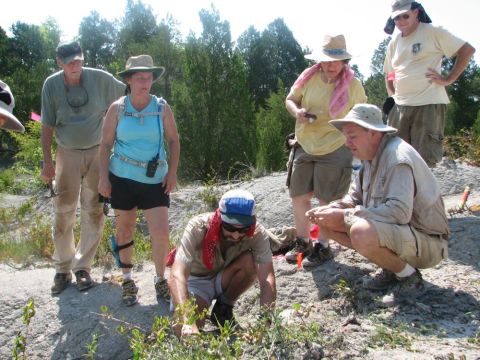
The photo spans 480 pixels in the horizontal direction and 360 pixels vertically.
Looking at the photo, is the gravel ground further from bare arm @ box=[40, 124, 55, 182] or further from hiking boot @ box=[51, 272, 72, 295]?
bare arm @ box=[40, 124, 55, 182]

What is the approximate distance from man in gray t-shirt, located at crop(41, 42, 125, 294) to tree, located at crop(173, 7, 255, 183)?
22.3 ft

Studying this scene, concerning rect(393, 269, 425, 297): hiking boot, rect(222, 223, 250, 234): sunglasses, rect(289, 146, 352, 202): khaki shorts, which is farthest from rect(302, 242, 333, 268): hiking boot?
rect(222, 223, 250, 234): sunglasses

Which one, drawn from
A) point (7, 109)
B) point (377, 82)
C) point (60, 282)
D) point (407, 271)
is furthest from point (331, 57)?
point (377, 82)

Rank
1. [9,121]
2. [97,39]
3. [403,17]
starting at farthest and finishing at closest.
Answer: [97,39] → [403,17] → [9,121]

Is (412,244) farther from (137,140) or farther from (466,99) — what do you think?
(466,99)

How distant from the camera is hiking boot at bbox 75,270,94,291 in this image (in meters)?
4.41

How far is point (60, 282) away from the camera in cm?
444

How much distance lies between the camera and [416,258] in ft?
10.5

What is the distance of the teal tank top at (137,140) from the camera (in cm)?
376

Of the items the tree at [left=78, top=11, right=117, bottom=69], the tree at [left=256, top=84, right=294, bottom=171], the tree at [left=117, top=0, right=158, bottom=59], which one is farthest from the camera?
the tree at [left=78, top=11, right=117, bottom=69]

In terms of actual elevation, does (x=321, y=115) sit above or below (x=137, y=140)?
above

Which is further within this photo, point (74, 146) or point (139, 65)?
point (74, 146)

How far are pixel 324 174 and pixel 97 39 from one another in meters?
26.1

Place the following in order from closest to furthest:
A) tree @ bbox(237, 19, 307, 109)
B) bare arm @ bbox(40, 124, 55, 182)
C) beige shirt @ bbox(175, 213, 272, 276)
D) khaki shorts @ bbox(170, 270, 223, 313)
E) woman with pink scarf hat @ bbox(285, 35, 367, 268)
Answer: beige shirt @ bbox(175, 213, 272, 276), khaki shorts @ bbox(170, 270, 223, 313), woman with pink scarf hat @ bbox(285, 35, 367, 268), bare arm @ bbox(40, 124, 55, 182), tree @ bbox(237, 19, 307, 109)
